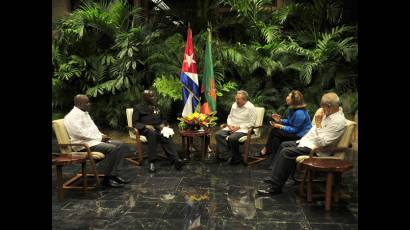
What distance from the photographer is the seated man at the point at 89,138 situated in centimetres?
495

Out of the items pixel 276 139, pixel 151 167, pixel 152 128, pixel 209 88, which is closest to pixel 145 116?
pixel 152 128

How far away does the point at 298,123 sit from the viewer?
5477 millimetres

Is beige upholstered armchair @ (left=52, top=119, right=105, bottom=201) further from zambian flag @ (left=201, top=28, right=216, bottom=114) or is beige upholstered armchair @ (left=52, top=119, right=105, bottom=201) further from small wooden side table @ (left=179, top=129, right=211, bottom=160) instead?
zambian flag @ (left=201, top=28, right=216, bottom=114)

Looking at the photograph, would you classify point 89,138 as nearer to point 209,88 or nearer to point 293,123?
point 293,123

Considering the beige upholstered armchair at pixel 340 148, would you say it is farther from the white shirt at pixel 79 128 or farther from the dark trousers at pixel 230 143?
the white shirt at pixel 79 128

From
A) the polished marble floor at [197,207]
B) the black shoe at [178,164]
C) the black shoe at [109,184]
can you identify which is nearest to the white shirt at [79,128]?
the black shoe at [109,184]

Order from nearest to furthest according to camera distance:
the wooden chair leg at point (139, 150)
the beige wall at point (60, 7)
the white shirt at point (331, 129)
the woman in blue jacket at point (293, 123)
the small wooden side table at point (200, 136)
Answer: the white shirt at point (331, 129) → the woman in blue jacket at point (293, 123) → the wooden chair leg at point (139, 150) → the small wooden side table at point (200, 136) → the beige wall at point (60, 7)

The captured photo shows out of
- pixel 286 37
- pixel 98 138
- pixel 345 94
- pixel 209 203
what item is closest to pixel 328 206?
pixel 209 203

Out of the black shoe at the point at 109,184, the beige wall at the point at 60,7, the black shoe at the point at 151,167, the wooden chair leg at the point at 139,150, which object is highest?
the beige wall at the point at 60,7

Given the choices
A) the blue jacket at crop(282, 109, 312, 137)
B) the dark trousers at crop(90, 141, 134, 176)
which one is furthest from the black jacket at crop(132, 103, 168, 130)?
the blue jacket at crop(282, 109, 312, 137)

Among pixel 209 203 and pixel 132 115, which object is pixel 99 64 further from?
pixel 209 203

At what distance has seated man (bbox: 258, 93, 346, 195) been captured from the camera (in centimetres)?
445

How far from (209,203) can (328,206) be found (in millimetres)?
1344

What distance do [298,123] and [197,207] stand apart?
2.09 metres
